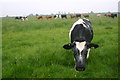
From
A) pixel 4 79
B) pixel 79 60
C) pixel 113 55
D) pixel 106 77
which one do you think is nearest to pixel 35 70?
pixel 4 79

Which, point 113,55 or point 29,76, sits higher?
point 113,55

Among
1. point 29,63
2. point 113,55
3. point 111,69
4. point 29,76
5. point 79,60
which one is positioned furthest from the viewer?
point 113,55

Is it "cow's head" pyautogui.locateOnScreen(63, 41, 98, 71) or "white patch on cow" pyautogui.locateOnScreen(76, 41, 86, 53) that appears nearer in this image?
"cow's head" pyautogui.locateOnScreen(63, 41, 98, 71)

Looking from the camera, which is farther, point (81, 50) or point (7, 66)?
point (7, 66)

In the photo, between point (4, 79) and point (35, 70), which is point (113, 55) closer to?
point (35, 70)

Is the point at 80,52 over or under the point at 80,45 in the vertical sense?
under

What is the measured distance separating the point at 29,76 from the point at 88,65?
199 cm

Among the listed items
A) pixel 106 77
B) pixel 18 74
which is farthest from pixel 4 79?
pixel 106 77

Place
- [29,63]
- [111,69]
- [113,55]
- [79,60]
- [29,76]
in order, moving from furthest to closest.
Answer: [113,55]
[29,63]
[111,69]
[29,76]
[79,60]

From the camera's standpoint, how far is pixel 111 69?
5547 mm

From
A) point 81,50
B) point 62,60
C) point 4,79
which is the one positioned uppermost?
point 81,50

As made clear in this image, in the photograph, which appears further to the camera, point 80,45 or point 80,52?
point 80,45

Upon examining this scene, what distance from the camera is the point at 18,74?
532cm

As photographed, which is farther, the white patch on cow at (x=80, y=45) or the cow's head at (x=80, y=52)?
the white patch on cow at (x=80, y=45)
